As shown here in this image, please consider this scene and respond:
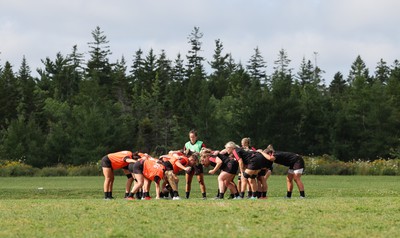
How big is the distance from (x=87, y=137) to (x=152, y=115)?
964 inches

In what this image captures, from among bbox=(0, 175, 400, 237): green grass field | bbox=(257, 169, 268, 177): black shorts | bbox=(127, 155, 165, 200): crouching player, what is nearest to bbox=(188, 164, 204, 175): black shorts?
bbox=(127, 155, 165, 200): crouching player

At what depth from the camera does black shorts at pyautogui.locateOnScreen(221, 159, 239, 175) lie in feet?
71.0

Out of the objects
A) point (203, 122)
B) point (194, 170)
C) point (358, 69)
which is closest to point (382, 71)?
point (358, 69)

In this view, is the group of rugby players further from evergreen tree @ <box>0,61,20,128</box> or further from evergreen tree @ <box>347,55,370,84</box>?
evergreen tree @ <box>347,55,370,84</box>

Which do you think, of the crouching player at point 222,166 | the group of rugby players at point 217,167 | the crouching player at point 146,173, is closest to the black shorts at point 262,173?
the group of rugby players at point 217,167

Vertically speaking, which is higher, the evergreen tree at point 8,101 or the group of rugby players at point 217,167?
the evergreen tree at point 8,101

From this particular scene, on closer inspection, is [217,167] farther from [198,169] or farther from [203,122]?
[203,122]

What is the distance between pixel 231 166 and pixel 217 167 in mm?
497

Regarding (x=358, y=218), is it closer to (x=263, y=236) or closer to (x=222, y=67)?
(x=263, y=236)

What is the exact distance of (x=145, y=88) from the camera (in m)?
121

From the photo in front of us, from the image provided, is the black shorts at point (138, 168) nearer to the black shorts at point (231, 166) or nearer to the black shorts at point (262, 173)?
the black shorts at point (231, 166)

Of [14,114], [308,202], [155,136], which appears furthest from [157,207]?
[14,114]

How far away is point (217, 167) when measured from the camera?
21.9 metres

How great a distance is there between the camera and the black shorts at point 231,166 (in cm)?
2164
